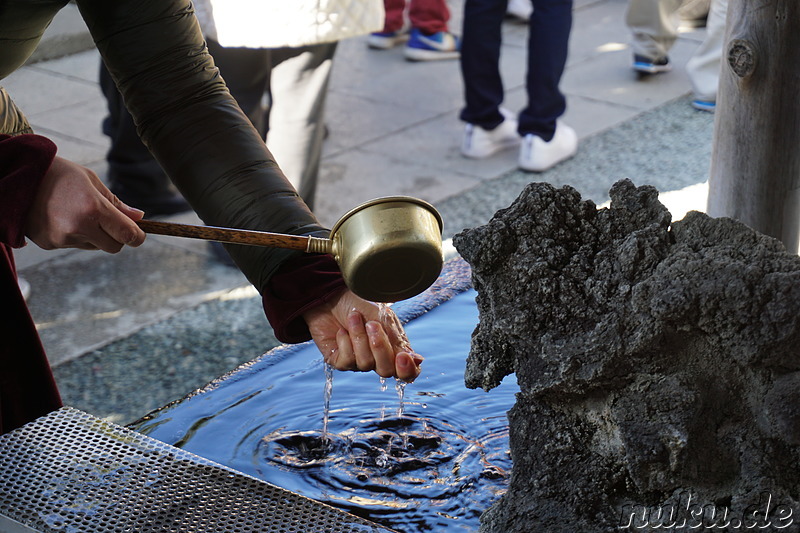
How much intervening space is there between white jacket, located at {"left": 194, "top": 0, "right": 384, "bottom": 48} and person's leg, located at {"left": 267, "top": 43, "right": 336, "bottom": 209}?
0.31 m

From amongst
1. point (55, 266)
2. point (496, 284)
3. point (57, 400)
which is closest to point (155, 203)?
point (55, 266)

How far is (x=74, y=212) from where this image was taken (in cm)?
137

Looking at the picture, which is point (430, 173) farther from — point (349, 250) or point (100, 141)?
point (349, 250)

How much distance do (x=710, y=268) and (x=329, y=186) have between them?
335cm

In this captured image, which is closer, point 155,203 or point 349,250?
point 349,250

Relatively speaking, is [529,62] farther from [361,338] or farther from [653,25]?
[361,338]

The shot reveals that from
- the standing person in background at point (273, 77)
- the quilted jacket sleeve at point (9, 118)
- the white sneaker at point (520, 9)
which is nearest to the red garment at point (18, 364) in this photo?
the quilted jacket sleeve at point (9, 118)

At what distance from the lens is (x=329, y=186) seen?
4395 mm

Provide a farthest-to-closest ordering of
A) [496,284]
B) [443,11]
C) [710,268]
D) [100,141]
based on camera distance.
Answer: [443,11]
[100,141]
[496,284]
[710,268]

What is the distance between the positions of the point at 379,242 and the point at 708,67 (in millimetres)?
4351

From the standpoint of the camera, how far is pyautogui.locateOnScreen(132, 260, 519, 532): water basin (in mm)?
1479

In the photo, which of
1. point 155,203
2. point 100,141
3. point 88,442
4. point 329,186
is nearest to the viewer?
point 88,442
